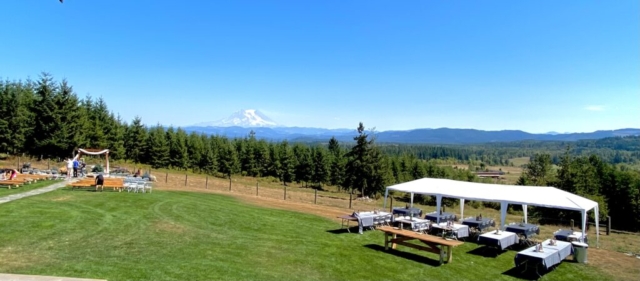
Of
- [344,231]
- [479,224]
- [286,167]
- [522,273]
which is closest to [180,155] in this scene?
[286,167]

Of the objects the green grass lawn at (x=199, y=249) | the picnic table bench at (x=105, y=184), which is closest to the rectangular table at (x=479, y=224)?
the green grass lawn at (x=199, y=249)

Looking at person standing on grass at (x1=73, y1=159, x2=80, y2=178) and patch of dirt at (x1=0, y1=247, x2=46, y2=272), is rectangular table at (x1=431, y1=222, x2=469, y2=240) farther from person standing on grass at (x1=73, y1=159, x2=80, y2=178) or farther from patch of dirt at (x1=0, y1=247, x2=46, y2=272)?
person standing on grass at (x1=73, y1=159, x2=80, y2=178)

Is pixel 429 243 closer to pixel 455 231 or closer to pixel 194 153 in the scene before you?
pixel 455 231

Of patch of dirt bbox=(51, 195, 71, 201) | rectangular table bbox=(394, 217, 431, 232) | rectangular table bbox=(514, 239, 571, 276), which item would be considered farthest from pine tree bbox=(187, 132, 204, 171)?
rectangular table bbox=(514, 239, 571, 276)

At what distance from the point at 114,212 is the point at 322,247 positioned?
8510 millimetres

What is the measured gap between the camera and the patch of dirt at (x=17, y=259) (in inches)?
326

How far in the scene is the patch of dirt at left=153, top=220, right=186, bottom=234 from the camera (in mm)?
12646

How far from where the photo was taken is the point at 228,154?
5569 cm

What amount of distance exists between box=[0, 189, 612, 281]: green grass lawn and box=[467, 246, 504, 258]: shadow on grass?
209 mm

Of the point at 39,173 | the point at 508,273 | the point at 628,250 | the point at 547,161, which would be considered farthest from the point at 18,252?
the point at 547,161

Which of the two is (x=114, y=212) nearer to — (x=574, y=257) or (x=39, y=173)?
(x=39, y=173)

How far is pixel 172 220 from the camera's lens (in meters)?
14.2

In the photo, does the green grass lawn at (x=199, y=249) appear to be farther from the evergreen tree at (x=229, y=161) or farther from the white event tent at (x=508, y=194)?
the evergreen tree at (x=229, y=161)

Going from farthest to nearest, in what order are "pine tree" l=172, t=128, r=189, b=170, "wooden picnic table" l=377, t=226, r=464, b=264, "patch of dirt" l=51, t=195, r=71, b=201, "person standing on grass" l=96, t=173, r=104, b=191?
"pine tree" l=172, t=128, r=189, b=170 → "person standing on grass" l=96, t=173, r=104, b=191 → "patch of dirt" l=51, t=195, r=71, b=201 → "wooden picnic table" l=377, t=226, r=464, b=264
